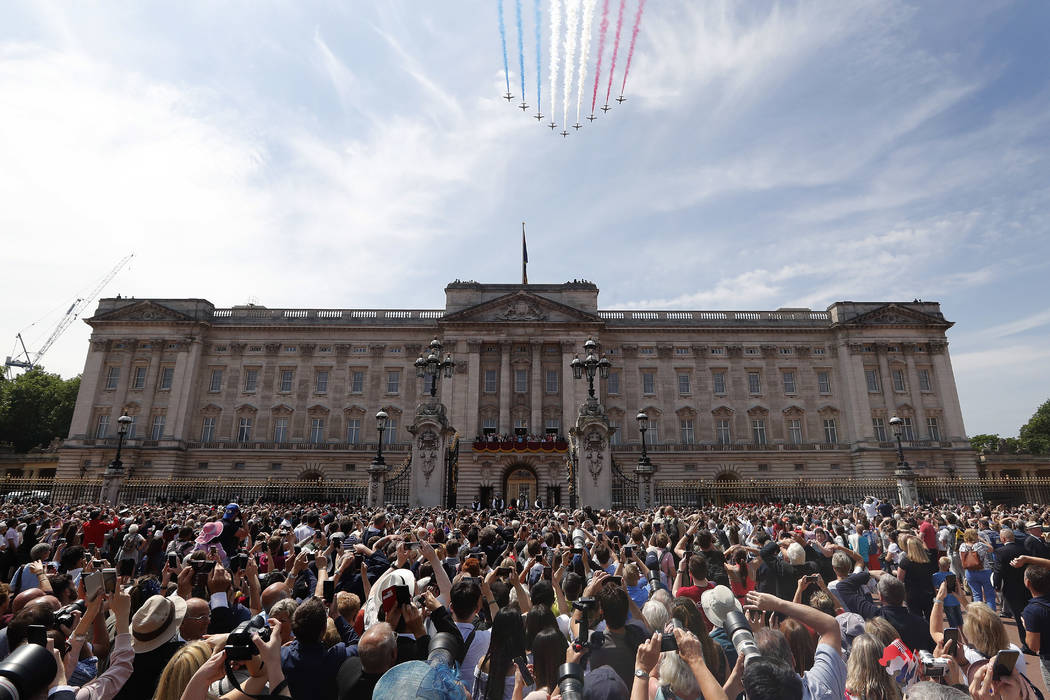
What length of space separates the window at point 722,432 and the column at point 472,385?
22045 mm

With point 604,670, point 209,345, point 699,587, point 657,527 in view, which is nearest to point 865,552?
point 657,527

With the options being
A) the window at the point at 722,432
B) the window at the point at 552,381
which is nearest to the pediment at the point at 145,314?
the window at the point at 552,381

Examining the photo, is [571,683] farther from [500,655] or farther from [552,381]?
[552,381]

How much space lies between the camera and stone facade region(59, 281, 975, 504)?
4903 cm

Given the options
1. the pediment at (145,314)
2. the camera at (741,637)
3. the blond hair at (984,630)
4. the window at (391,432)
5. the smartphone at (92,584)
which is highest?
the pediment at (145,314)

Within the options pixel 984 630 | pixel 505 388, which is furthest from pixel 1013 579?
pixel 505 388

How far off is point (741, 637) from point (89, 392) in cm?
6181

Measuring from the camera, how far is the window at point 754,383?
5191 cm

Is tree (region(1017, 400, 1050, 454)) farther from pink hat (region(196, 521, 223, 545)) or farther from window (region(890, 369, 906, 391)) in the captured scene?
pink hat (region(196, 521, 223, 545))

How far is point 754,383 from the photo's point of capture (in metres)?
52.2

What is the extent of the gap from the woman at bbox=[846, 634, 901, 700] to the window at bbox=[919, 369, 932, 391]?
58579 millimetres

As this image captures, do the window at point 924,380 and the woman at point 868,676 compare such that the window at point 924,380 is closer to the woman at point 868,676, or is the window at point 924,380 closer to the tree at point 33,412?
the woman at point 868,676

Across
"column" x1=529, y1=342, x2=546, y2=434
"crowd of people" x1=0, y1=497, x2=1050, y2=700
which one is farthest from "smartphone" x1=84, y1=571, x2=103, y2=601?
"column" x1=529, y1=342, x2=546, y2=434

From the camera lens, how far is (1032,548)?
834 cm
